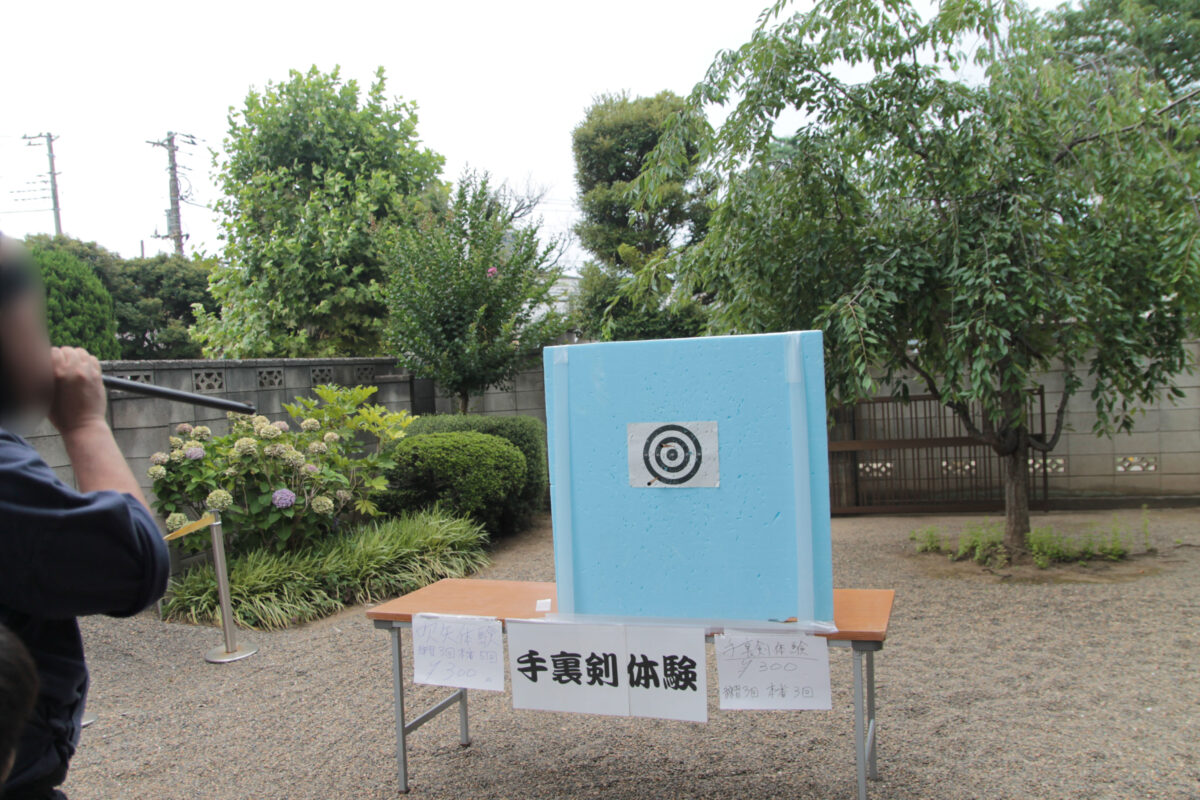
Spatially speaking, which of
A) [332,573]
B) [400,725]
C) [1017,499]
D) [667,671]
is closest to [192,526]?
[332,573]

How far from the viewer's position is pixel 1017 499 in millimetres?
5926

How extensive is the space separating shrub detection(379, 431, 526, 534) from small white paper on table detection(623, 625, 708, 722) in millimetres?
4710

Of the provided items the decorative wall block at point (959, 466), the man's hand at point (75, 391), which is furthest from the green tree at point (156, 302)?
the man's hand at point (75, 391)

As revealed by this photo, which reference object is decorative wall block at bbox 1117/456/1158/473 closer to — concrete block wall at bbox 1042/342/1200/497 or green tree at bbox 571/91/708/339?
concrete block wall at bbox 1042/342/1200/497

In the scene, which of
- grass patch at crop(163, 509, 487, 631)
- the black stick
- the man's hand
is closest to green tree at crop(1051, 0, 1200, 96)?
grass patch at crop(163, 509, 487, 631)

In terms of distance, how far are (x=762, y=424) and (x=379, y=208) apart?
366 inches

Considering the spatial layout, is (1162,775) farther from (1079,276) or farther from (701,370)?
(1079,276)

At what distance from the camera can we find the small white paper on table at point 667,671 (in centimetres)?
240

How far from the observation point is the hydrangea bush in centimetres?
521

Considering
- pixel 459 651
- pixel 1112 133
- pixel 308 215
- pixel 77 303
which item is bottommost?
pixel 459 651

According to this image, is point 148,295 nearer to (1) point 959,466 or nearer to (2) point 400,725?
(1) point 959,466

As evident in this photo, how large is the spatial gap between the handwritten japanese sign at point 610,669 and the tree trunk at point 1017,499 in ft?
14.4

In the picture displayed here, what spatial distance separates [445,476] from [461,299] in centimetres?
227

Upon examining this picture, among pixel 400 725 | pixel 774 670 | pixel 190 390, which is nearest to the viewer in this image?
pixel 774 670
